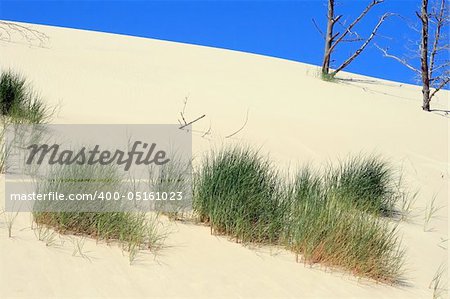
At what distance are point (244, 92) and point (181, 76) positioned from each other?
1.64m

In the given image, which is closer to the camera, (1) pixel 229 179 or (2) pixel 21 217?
(2) pixel 21 217

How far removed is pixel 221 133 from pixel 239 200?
441 centimetres

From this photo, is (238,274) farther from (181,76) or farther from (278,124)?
(181,76)

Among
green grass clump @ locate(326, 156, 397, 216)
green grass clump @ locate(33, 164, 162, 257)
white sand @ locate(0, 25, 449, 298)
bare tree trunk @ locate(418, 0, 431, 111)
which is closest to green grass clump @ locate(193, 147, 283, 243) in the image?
white sand @ locate(0, 25, 449, 298)

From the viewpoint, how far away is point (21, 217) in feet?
12.4

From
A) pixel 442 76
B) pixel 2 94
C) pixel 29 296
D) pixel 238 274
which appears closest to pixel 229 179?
pixel 238 274

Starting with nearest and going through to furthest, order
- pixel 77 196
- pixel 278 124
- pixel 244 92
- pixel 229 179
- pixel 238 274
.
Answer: pixel 238 274, pixel 77 196, pixel 229 179, pixel 278 124, pixel 244 92

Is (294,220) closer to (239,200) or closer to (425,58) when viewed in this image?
(239,200)

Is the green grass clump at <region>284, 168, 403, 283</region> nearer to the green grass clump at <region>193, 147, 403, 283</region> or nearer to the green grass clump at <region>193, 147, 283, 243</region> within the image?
the green grass clump at <region>193, 147, 403, 283</region>

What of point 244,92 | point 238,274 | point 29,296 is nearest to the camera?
point 29,296

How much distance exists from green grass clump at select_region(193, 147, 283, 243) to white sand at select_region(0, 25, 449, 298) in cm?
16

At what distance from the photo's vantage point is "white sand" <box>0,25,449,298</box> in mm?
3271

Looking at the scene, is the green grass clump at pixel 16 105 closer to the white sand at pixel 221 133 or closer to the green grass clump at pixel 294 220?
the white sand at pixel 221 133

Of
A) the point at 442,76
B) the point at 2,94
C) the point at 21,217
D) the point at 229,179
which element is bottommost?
the point at 21,217
